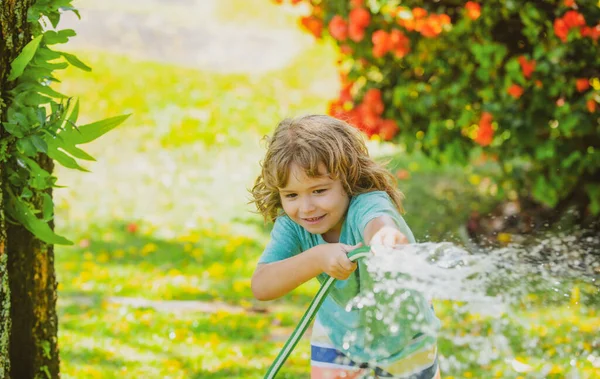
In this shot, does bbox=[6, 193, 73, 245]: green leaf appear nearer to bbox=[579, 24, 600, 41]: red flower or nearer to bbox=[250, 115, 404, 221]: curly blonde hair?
Answer: bbox=[250, 115, 404, 221]: curly blonde hair

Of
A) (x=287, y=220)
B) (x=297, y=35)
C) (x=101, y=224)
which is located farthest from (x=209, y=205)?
(x=297, y=35)

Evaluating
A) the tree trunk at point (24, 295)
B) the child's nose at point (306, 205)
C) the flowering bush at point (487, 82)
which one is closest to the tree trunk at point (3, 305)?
the tree trunk at point (24, 295)

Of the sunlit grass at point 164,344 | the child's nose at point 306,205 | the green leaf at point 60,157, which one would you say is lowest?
the sunlit grass at point 164,344

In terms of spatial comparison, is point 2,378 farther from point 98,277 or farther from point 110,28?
point 110,28

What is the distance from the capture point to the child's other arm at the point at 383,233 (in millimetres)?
2107

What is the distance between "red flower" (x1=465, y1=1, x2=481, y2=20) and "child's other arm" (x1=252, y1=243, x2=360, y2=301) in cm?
300

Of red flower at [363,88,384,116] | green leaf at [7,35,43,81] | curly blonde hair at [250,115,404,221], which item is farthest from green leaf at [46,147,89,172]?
red flower at [363,88,384,116]

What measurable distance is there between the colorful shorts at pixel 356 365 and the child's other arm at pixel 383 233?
1.26 ft

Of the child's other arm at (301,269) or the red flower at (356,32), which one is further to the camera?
the red flower at (356,32)

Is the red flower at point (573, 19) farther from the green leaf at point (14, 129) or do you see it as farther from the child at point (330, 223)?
the green leaf at point (14, 129)

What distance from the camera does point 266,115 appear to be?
9273mm

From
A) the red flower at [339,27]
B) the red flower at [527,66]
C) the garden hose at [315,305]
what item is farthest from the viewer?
the red flower at [339,27]

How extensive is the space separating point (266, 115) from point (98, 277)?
4385 millimetres

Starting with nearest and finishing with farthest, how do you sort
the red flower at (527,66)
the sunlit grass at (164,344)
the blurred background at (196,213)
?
the sunlit grass at (164,344)
the blurred background at (196,213)
the red flower at (527,66)
